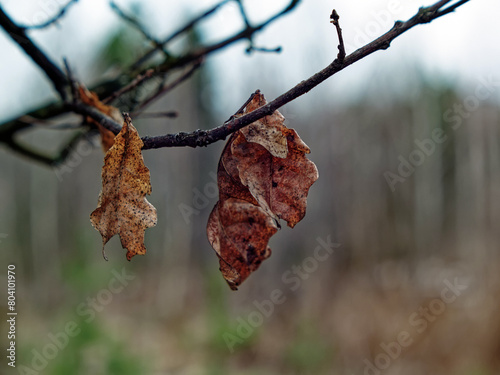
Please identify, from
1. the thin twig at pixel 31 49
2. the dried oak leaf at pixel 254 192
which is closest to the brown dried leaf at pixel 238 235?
the dried oak leaf at pixel 254 192

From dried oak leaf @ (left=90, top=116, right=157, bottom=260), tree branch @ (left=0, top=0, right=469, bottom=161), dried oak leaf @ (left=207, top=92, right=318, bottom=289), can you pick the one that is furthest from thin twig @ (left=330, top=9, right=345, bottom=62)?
dried oak leaf @ (left=90, top=116, right=157, bottom=260)

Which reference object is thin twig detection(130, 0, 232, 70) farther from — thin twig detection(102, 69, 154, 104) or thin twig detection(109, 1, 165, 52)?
thin twig detection(102, 69, 154, 104)

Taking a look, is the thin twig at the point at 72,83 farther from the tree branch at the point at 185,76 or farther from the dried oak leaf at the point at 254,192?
the dried oak leaf at the point at 254,192

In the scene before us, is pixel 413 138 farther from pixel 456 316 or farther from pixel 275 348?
pixel 275 348

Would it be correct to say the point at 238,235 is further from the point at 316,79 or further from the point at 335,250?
the point at 335,250

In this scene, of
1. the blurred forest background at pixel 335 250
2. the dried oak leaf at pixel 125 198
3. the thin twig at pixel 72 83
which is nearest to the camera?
the dried oak leaf at pixel 125 198

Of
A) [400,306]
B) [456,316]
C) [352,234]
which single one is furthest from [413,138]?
[456,316]
